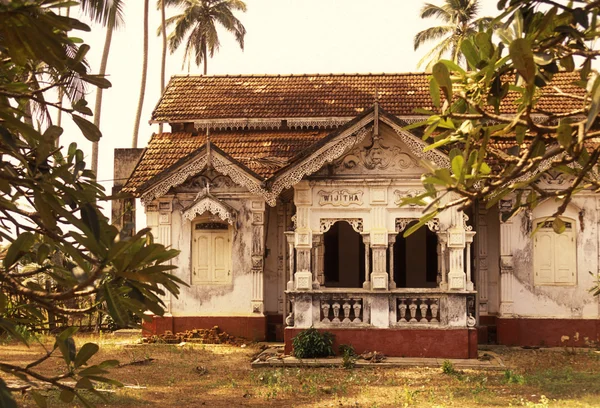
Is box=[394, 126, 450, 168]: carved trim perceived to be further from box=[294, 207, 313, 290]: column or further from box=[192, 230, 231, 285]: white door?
box=[192, 230, 231, 285]: white door

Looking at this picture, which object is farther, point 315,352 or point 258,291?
point 258,291

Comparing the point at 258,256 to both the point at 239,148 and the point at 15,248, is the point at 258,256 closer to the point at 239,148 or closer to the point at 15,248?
the point at 239,148

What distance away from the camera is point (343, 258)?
20.5 metres

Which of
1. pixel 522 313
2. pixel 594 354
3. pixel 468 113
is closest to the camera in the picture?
pixel 468 113

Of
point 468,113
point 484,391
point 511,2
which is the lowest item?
point 484,391

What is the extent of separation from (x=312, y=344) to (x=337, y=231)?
19.6 ft

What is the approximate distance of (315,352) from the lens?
14.7m

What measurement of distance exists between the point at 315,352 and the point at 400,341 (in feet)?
5.04

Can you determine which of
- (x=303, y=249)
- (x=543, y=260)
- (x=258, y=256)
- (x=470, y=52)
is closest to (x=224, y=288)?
(x=258, y=256)

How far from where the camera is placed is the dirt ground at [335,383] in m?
11.4

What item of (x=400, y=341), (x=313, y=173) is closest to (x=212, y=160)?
(x=313, y=173)

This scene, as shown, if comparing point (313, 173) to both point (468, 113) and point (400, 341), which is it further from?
point (468, 113)

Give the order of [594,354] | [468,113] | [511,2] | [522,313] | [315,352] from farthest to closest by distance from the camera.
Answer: [522,313]
[594,354]
[315,352]
[468,113]
[511,2]

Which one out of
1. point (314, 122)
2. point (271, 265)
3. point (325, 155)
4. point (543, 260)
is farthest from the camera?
point (314, 122)
